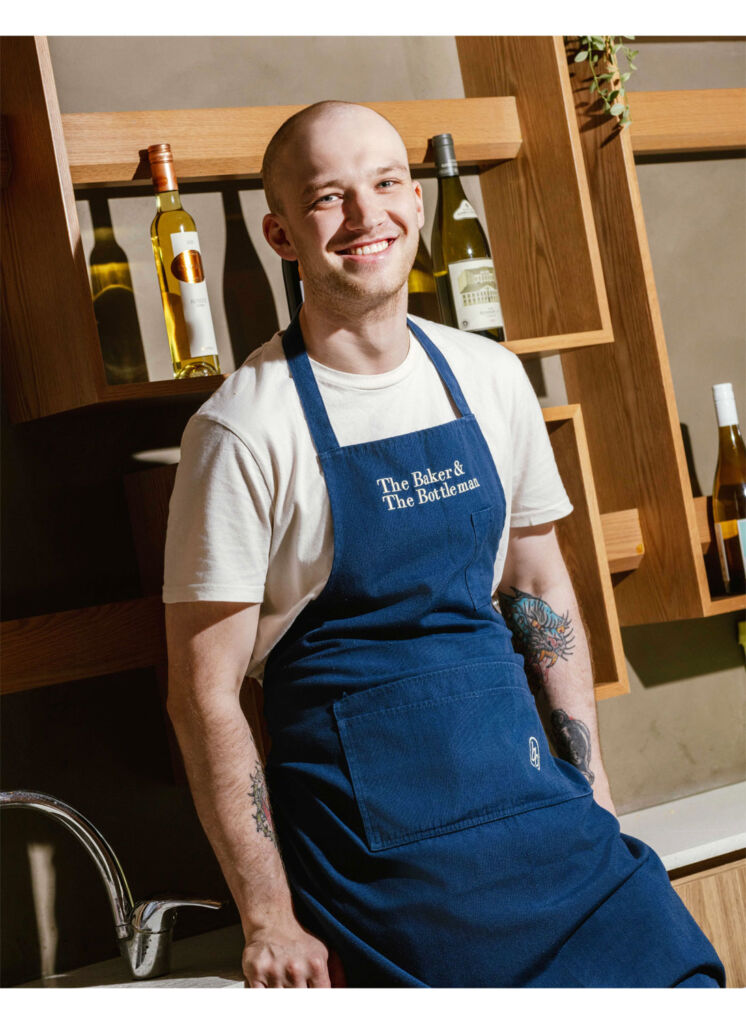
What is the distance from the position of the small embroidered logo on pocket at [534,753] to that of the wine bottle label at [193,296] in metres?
0.74

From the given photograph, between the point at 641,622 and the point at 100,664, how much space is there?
1022mm

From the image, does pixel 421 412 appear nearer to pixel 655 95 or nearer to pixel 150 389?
pixel 150 389

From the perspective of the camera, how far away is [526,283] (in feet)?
6.36

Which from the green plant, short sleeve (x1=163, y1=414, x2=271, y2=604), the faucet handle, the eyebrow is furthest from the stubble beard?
the faucet handle

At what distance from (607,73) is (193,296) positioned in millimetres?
877

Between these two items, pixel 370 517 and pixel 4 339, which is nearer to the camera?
pixel 370 517

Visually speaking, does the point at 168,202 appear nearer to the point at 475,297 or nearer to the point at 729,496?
the point at 475,297

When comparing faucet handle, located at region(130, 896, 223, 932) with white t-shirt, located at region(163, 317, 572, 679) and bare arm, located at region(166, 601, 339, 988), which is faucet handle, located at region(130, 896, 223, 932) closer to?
bare arm, located at region(166, 601, 339, 988)

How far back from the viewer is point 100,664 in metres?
1.60

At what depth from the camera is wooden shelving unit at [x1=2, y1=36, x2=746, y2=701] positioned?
1533mm

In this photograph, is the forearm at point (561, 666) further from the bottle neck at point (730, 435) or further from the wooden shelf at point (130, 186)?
the bottle neck at point (730, 435)

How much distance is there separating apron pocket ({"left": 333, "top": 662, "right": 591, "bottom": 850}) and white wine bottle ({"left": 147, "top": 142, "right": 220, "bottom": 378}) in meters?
0.60

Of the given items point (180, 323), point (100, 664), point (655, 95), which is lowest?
point (100, 664)
